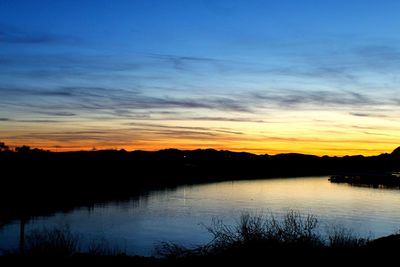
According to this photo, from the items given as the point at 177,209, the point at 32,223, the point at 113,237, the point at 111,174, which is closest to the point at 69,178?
the point at 111,174

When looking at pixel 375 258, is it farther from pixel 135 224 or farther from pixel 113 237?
pixel 135 224

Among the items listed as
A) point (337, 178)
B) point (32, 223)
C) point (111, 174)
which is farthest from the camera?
point (337, 178)

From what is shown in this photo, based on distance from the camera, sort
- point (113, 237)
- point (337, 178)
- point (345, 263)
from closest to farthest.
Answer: point (345, 263) → point (113, 237) → point (337, 178)

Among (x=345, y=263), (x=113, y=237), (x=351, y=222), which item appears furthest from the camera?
(x=351, y=222)

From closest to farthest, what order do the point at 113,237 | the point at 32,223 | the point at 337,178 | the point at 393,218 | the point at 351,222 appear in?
the point at 113,237
the point at 32,223
the point at 351,222
the point at 393,218
the point at 337,178

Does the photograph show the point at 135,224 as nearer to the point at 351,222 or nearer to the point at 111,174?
the point at 351,222

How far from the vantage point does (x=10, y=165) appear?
77.4 metres

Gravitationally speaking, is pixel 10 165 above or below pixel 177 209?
above

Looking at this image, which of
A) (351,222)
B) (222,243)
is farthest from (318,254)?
(351,222)

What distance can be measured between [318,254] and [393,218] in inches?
2135

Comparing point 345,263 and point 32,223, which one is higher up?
point 345,263

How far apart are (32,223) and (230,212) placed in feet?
76.0

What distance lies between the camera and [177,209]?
62062 mm

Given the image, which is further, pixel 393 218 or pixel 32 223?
pixel 393 218
